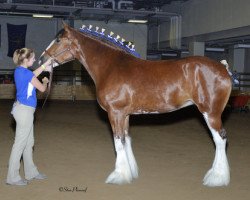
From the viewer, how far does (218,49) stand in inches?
1059

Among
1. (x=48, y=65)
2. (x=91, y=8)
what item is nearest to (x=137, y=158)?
(x=48, y=65)

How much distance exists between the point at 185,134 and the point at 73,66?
14.5m

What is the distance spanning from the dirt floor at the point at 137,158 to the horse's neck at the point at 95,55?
1497mm

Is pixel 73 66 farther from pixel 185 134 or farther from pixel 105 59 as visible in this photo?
pixel 105 59

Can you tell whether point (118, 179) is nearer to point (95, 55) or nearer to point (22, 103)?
point (22, 103)

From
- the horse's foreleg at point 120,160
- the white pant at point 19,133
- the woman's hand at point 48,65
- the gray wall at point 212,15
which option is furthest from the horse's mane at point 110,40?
the gray wall at point 212,15

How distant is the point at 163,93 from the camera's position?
5.35 metres

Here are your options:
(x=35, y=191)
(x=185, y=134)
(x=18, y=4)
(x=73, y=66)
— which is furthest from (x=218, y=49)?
(x=35, y=191)

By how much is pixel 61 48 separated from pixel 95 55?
1.62 ft

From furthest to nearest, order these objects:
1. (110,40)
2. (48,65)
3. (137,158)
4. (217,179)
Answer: (137,158), (110,40), (48,65), (217,179)

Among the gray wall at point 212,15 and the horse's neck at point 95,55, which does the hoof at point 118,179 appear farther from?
the gray wall at point 212,15

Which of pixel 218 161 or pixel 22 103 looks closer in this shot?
pixel 22 103

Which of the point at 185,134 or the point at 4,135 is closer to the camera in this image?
the point at 4,135

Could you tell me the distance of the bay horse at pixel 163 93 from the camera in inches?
207
